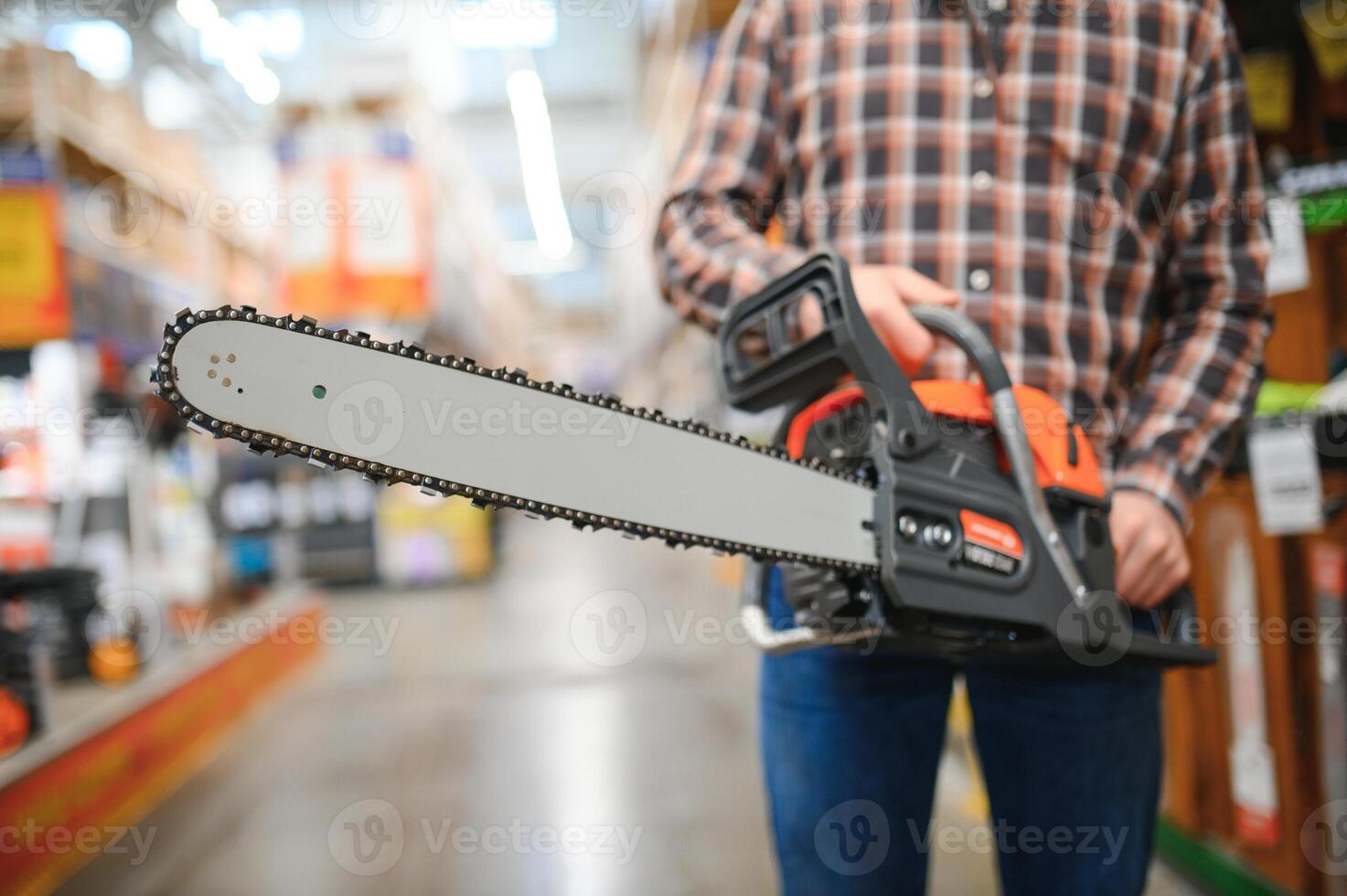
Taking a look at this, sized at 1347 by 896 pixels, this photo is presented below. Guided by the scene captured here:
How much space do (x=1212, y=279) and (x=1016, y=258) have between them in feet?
0.76

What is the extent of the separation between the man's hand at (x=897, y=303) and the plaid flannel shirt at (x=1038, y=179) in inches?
5.6

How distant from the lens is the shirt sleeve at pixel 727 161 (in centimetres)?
88

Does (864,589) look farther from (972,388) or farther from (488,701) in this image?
(488,701)

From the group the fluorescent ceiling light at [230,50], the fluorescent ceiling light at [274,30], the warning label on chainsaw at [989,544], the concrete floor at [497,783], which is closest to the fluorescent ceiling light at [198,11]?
the fluorescent ceiling light at [230,50]

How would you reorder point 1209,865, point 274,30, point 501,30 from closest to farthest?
point 1209,865 → point 274,30 → point 501,30

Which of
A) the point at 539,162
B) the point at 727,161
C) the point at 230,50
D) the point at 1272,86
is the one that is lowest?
the point at 727,161

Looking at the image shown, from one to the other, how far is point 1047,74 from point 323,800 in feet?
8.52

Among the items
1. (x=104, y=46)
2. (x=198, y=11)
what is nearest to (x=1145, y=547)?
(x=198, y=11)

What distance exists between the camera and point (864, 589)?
71 centimetres

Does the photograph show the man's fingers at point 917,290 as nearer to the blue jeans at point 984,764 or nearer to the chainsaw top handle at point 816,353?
the chainsaw top handle at point 816,353

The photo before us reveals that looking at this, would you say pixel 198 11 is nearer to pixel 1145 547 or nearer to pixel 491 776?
pixel 491 776

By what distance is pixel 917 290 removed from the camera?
0.73 meters

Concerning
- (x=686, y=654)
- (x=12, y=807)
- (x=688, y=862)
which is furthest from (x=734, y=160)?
(x=686, y=654)

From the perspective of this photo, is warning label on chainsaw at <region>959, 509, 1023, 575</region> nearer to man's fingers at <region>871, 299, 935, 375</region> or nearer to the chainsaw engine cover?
the chainsaw engine cover
